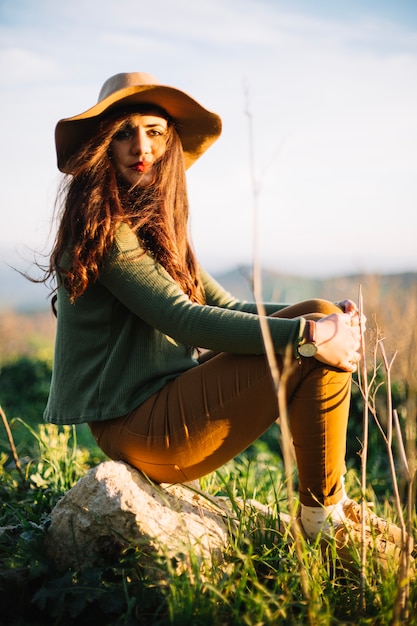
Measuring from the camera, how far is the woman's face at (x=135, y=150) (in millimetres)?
2730

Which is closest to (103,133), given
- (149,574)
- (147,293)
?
(147,293)

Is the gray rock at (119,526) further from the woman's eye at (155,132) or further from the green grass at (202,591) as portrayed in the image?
the woman's eye at (155,132)

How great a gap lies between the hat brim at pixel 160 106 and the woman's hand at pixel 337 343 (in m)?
1.27

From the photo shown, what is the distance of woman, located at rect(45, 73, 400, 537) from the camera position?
2.30 metres

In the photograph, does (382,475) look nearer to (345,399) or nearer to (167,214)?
(345,399)

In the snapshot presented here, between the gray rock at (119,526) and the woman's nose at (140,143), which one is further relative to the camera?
the woman's nose at (140,143)

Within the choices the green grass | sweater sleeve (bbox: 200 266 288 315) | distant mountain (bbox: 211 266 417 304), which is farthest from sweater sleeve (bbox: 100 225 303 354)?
sweater sleeve (bbox: 200 266 288 315)

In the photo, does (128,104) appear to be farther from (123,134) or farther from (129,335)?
(129,335)

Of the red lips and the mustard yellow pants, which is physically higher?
the red lips

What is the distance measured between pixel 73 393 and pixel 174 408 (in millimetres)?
471

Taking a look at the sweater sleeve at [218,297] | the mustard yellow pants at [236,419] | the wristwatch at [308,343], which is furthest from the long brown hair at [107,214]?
the wristwatch at [308,343]

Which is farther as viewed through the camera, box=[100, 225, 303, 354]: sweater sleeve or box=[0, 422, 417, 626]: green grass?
box=[100, 225, 303, 354]: sweater sleeve

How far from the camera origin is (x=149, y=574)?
2.13 m

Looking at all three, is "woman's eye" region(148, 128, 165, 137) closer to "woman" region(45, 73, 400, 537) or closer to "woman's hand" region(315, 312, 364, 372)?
"woman" region(45, 73, 400, 537)
